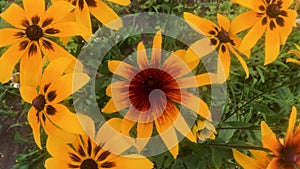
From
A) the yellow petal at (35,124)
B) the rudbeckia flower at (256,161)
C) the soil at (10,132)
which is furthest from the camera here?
the soil at (10,132)

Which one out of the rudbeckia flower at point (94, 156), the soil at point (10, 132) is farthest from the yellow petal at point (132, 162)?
the soil at point (10, 132)

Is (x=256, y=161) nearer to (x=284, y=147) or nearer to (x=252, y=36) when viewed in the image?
(x=284, y=147)

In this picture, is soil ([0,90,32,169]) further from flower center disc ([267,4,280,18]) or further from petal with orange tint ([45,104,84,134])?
flower center disc ([267,4,280,18])

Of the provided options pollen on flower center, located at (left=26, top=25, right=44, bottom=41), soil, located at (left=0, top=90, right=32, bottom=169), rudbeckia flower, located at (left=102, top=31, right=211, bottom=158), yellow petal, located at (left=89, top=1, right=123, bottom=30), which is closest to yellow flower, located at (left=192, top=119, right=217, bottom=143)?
rudbeckia flower, located at (left=102, top=31, right=211, bottom=158)

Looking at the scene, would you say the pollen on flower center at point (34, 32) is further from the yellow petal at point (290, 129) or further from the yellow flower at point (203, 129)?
the yellow petal at point (290, 129)

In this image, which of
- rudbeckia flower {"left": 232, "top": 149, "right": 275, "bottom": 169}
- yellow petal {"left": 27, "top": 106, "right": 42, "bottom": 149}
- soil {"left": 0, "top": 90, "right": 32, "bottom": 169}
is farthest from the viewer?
soil {"left": 0, "top": 90, "right": 32, "bottom": 169}

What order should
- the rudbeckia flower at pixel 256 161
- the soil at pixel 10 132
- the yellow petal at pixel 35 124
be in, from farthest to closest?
the soil at pixel 10 132, the rudbeckia flower at pixel 256 161, the yellow petal at pixel 35 124

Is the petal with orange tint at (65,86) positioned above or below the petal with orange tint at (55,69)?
below
